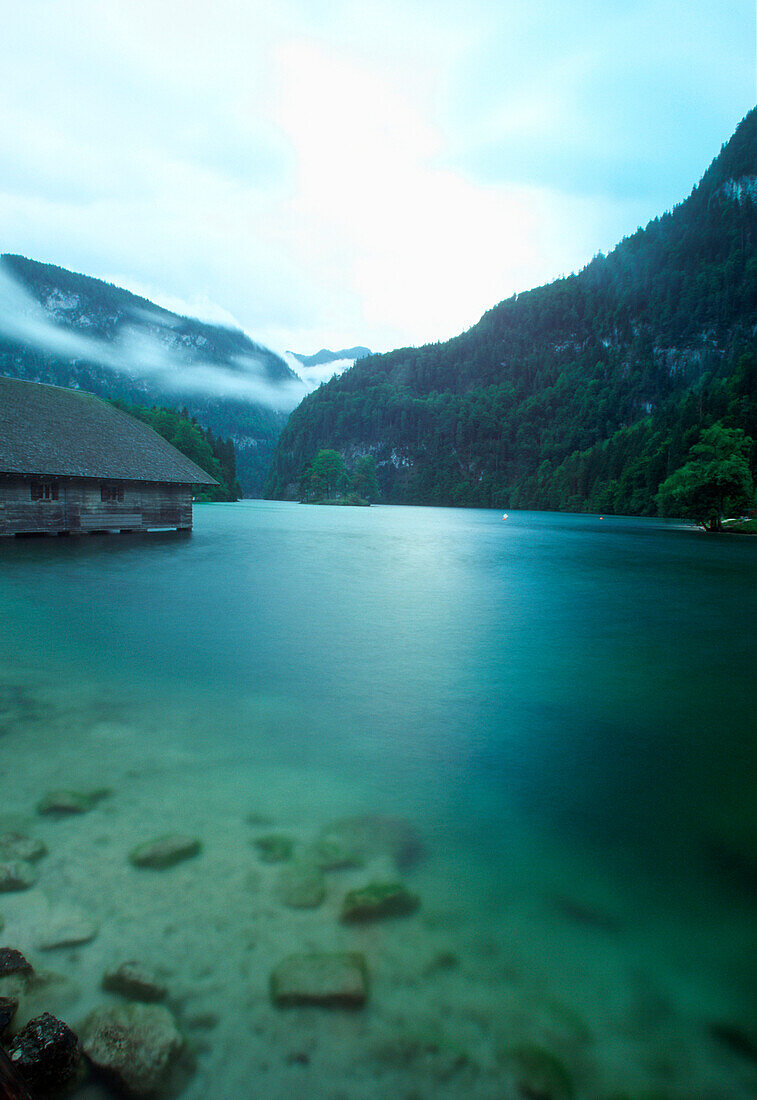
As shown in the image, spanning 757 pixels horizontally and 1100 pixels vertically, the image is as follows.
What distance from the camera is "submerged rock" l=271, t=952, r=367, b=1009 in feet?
10.5

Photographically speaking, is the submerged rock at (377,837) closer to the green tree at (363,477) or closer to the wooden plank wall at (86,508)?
the wooden plank wall at (86,508)

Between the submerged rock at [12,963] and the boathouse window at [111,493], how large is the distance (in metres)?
28.3

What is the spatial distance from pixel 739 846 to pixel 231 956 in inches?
174

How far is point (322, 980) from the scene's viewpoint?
10.9 feet

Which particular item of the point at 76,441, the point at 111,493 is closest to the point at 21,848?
the point at 111,493

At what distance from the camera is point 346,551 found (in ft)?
108

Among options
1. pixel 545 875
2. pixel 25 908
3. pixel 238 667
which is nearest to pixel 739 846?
pixel 545 875

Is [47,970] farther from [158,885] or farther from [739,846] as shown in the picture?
[739,846]

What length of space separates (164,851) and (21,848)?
114 centimetres

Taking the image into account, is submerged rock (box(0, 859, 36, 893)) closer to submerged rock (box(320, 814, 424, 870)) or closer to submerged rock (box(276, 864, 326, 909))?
submerged rock (box(276, 864, 326, 909))

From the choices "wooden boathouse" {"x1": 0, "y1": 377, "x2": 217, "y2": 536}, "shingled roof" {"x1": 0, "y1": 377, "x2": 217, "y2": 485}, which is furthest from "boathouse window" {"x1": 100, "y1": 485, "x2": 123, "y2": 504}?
"shingled roof" {"x1": 0, "y1": 377, "x2": 217, "y2": 485}

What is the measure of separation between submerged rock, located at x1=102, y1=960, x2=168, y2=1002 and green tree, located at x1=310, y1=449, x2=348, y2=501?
503 ft

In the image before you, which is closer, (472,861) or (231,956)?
(231,956)

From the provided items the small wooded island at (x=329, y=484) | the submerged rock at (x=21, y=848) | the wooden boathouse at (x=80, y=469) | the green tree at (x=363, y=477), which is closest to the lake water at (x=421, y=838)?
the submerged rock at (x=21, y=848)
